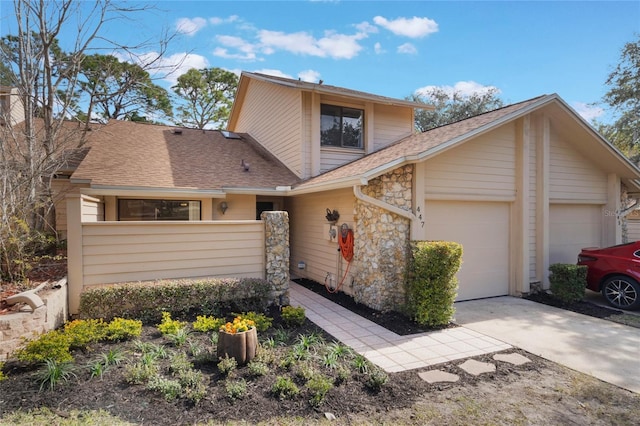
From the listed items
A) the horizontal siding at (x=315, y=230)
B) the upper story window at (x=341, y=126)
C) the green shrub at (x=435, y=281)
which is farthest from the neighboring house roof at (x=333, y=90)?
the green shrub at (x=435, y=281)

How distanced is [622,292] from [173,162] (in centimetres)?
1164

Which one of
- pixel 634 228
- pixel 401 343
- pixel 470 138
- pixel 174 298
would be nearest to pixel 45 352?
pixel 174 298

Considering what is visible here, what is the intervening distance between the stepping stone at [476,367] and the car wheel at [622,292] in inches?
192

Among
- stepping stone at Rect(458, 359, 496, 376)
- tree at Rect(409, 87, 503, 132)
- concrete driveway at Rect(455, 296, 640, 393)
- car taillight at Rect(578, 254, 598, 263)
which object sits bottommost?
concrete driveway at Rect(455, 296, 640, 393)

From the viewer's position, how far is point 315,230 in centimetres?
917

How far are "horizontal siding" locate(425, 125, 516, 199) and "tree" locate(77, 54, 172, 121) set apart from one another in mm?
7536

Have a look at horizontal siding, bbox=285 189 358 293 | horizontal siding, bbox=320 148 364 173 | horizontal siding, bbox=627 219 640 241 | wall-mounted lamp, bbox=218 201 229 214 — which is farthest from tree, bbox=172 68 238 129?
horizontal siding, bbox=627 219 640 241

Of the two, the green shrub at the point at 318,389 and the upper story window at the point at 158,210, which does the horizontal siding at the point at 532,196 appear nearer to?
the green shrub at the point at 318,389

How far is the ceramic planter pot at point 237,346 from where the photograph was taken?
12.7 ft

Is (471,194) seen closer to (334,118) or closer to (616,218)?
(334,118)

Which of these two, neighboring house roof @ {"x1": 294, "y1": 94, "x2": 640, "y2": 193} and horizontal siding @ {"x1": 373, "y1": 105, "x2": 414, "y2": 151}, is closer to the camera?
neighboring house roof @ {"x1": 294, "y1": 94, "x2": 640, "y2": 193}

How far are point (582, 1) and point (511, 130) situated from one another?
349 centimetres

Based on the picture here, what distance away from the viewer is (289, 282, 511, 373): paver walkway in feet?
14.2

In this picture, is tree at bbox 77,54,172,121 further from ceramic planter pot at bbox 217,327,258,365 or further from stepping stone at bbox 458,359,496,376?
stepping stone at bbox 458,359,496,376
